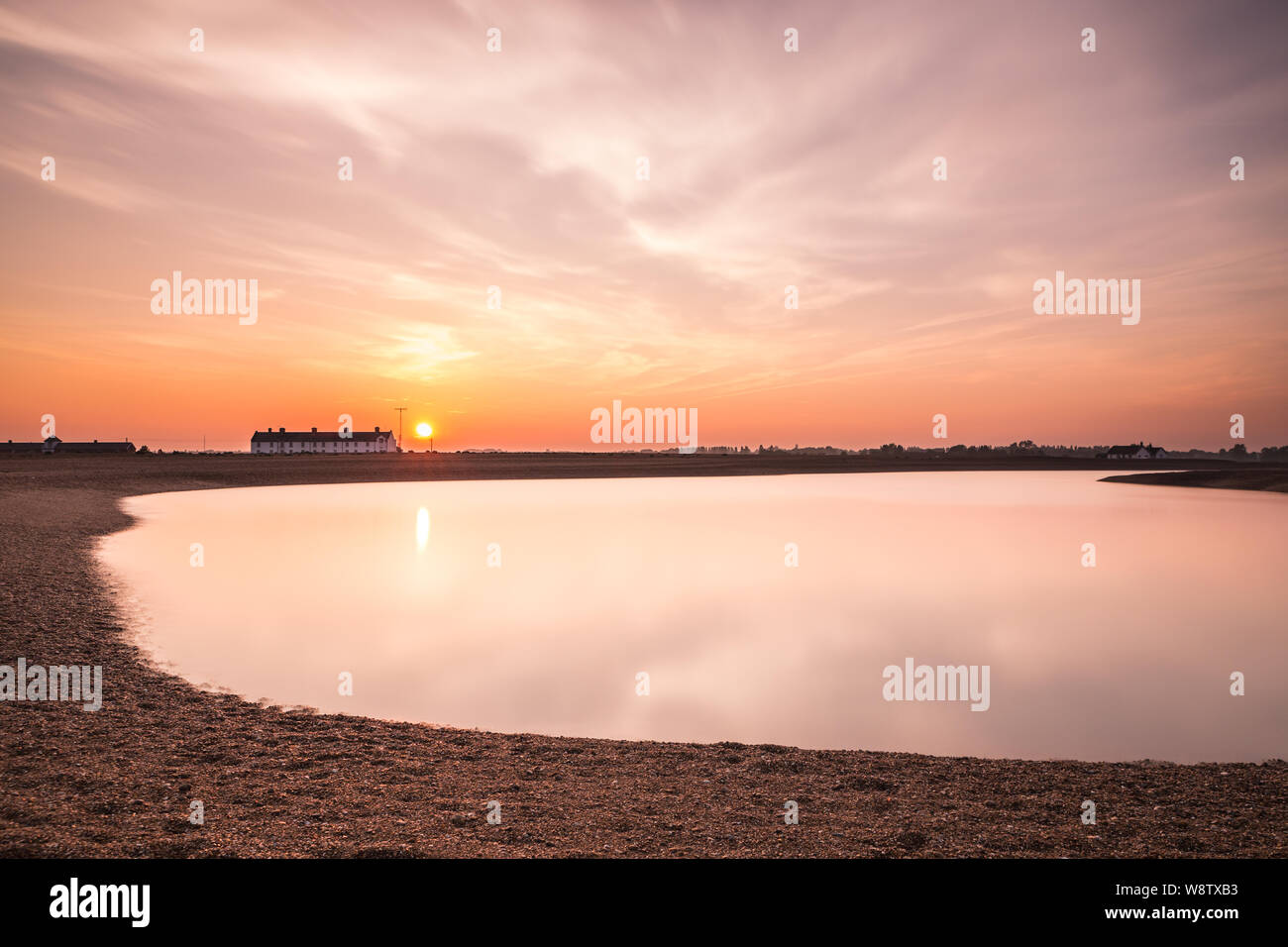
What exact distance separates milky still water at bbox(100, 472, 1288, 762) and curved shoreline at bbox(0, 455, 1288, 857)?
112cm

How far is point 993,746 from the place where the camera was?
991cm

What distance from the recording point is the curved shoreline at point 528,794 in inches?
256

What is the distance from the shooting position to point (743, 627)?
55.7 feet

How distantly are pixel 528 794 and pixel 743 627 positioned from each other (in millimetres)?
9949

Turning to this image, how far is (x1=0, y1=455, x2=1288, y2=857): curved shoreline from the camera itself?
21.3 feet

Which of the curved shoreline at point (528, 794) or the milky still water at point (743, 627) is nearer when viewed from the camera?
the curved shoreline at point (528, 794)

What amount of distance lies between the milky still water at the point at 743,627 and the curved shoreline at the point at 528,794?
112 cm

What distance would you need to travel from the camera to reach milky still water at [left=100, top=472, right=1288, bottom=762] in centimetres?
1105

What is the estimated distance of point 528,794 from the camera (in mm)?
7648

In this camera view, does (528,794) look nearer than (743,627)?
Yes

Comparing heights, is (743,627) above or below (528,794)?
below

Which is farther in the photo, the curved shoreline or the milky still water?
the milky still water

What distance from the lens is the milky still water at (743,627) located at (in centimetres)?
1105
